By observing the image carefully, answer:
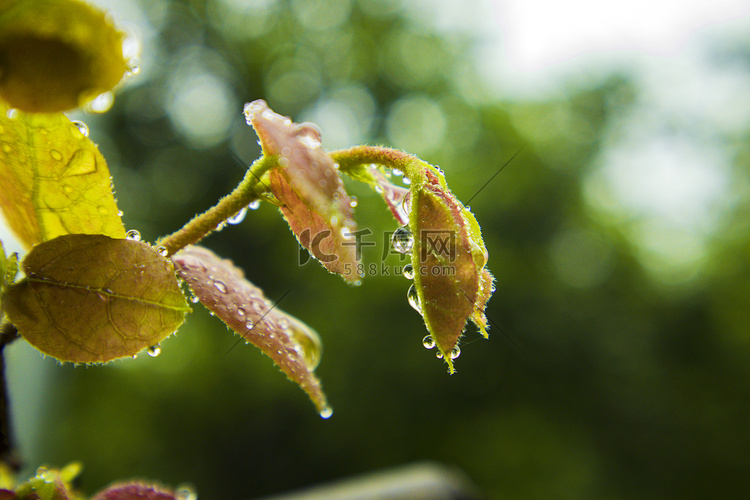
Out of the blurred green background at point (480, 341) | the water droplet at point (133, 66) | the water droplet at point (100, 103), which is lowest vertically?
the blurred green background at point (480, 341)

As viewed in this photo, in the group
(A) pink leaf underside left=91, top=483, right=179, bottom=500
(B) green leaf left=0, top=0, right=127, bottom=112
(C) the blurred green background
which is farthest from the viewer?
(C) the blurred green background

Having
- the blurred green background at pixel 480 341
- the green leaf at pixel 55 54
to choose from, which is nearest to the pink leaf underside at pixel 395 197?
the green leaf at pixel 55 54

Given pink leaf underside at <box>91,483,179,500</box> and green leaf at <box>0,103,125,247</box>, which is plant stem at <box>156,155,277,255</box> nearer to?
green leaf at <box>0,103,125,247</box>

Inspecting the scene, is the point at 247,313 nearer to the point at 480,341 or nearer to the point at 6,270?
the point at 6,270

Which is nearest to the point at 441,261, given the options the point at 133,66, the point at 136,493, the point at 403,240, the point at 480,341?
the point at 403,240

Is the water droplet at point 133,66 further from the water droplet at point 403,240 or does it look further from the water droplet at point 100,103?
the water droplet at point 403,240

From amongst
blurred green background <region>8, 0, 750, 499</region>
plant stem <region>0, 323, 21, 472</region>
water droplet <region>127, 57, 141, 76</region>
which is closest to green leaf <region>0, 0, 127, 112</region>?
water droplet <region>127, 57, 141, 76</region>
